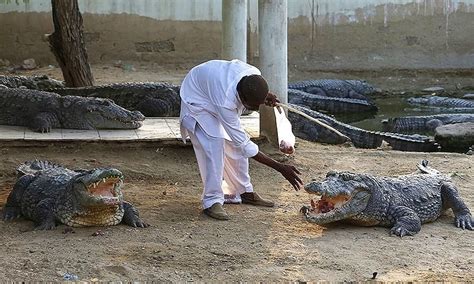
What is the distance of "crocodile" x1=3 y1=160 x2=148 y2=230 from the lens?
220 inches

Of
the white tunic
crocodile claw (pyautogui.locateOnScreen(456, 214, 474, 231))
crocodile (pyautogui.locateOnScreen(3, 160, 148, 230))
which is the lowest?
crocodile claw (pyautogui.locateOnScreen(456, 214, 474, 231))

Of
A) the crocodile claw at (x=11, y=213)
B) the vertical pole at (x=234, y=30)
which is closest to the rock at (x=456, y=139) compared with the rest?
the vertical pole at (x=234, y=30)

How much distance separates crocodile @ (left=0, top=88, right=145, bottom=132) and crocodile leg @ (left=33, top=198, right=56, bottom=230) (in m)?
2.51

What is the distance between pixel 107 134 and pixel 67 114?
585 millimetres

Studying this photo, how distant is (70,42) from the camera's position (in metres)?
9.84

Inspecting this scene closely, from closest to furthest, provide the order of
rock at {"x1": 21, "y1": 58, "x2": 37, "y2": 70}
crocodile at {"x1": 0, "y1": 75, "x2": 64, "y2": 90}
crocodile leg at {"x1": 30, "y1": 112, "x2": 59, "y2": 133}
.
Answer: crocodile leg at {"x1": 30, "y1": 112, "x2": 59, "y2": 133} < crocodile at {"x1": 0, "y1": 75, "x2": 64, "y2": 90} < rock at {"x1": 21, "y1": 58, "x2": 37, "y2": 70}

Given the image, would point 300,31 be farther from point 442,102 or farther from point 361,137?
point 361,137

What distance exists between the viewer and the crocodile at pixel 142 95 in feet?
32.0

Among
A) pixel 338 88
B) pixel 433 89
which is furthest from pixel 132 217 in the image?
pixel 433 89

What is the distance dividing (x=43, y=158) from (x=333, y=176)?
287cm

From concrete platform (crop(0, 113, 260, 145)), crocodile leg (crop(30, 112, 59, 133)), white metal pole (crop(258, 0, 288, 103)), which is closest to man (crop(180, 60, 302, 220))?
concrete platform (crop(0, 113, 260, 145))

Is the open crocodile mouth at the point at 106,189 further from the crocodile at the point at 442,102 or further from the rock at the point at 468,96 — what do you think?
the rock at the point at 468,96

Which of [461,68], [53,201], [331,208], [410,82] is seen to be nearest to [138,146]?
[53,201]

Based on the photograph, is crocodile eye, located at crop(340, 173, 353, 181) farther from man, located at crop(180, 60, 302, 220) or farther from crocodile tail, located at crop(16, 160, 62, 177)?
crocodile tail, located at crop(16, 160, 62, 177)
